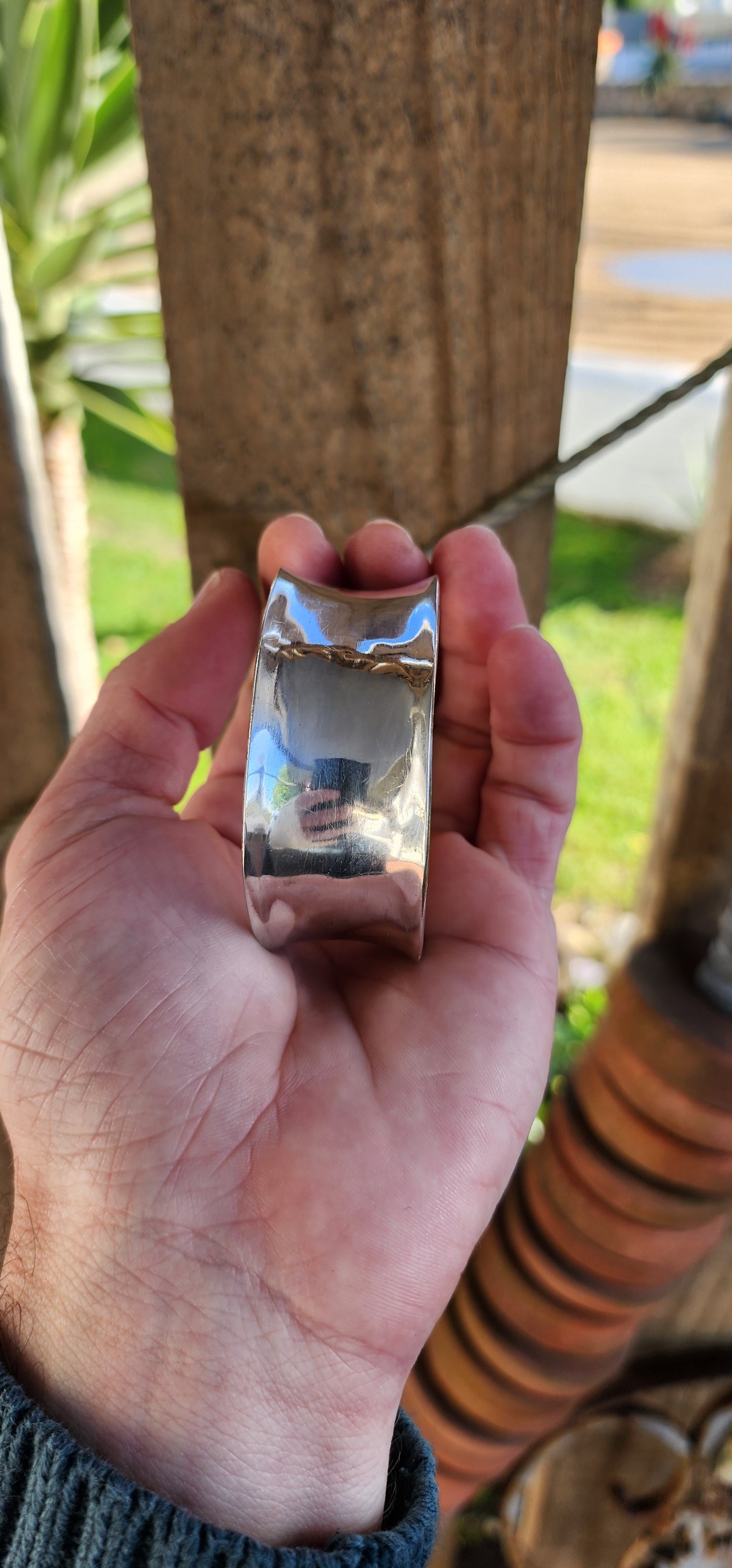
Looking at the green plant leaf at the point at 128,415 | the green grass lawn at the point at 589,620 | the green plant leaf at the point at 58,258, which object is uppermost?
the green plant leaf at the point at 58,258

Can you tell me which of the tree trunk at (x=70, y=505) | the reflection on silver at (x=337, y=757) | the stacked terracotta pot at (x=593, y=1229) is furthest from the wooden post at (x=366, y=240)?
the tree trunk at (x=70, y=505)

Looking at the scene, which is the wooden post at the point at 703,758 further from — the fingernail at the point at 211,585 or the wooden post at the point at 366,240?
the fingernail at the point at 211,585

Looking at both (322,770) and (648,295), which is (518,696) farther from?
(648,295)

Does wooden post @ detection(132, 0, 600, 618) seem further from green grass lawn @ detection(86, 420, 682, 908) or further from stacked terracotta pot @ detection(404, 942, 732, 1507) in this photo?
green grass lawn @ detection(86, 420, 682, 908)

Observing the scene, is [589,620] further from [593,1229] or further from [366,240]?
[366,240]

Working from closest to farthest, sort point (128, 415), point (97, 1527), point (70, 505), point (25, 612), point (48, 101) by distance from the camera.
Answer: point (97, 1527)
point (25, 612)
point (48, 101)
point (128, 415)
point (70, 505)

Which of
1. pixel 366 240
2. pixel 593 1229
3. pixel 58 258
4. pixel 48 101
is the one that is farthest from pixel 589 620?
pixel 366 240
